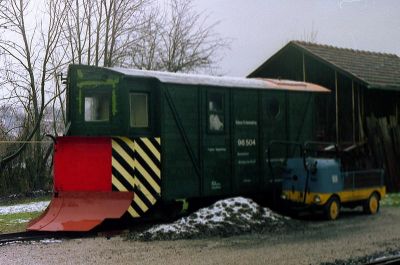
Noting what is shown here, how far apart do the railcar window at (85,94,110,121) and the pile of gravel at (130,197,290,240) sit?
2.70m

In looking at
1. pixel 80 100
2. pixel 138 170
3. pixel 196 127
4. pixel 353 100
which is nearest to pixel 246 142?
pixel 196 127

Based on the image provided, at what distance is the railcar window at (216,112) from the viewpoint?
12112mm

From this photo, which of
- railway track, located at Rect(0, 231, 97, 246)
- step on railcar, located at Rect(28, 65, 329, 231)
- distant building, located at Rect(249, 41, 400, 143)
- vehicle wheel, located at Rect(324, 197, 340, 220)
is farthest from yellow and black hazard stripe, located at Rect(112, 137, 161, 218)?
distant building, located at Rect(249, 41, 400, 143)

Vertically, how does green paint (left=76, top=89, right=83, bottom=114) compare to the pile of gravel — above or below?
above

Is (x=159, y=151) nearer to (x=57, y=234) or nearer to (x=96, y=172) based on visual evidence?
(x=96, y=172)

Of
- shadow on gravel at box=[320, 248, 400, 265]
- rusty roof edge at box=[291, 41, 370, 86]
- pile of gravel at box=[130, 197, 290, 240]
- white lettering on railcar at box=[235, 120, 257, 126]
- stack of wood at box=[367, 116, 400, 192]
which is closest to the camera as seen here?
shadow on gravel at box=[320, 248, 400, 265]

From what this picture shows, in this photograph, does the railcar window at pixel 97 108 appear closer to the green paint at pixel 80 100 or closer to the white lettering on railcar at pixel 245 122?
the green paint at pixel 80 100

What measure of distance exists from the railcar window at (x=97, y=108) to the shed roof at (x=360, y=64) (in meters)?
9.08

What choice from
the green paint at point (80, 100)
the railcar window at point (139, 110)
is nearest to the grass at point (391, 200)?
the railcar window at point (139, 110)

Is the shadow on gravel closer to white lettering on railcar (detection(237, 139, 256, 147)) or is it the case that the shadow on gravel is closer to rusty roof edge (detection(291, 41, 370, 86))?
white lettering on railcar (detection(237, 139, 256, 147))

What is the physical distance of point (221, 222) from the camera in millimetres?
10578

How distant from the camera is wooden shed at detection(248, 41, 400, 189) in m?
18.0

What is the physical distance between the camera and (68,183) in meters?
10.9

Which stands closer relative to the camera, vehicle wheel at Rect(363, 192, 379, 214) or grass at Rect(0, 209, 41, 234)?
grass at Rect(0, 209, 41, 234)
